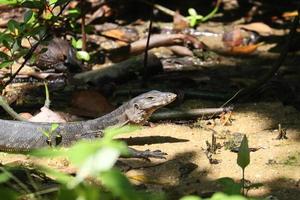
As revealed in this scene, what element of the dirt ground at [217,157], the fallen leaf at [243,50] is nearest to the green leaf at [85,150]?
the dirt ground at [217,157]

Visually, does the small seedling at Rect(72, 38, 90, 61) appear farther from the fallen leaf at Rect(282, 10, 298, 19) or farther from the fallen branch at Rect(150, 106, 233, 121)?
the fallen leaf at Rect(282, 10, 298, 19)

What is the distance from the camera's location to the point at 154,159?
Result: 4227mm

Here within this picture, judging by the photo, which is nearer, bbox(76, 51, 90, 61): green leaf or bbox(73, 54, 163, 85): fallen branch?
bbox(73, 54, 163, 85): fallen branch

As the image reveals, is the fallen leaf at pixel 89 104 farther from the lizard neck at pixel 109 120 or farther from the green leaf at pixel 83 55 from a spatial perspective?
the green leaf at pixel 83 55

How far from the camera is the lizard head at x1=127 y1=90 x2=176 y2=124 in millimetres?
4594

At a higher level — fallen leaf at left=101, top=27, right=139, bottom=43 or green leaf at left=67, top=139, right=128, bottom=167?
green leaf at left=67, top=139, right=128, bottom=167

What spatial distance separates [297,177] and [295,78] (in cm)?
215

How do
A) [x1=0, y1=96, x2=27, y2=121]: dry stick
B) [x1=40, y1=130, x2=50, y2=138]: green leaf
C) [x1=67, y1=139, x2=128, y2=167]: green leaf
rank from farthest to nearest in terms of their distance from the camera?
[x1=0, y1=96, x2=27, y2=121]: dry stick
[x1=40, y1=130, x2=50, y2=138]: green leaf
[x1=67, y1=139, x2=128, y2=167]: green leaf

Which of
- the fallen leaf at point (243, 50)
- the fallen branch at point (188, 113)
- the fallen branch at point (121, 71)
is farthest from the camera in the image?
the fallen leaf at point (243, 50)

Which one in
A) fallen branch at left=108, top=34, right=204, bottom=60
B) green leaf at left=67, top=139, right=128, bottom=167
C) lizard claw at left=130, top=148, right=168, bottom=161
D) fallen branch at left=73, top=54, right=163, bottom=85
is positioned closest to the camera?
green leaf at left=67, top=139, right=128, bottom=167

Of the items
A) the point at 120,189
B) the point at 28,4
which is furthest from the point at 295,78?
the point at 120,189

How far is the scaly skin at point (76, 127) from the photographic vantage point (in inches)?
181

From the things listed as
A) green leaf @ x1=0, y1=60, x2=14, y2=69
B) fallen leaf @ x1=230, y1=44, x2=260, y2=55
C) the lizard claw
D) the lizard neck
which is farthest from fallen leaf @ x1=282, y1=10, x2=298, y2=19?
green leaf @ x1=0, y1=60, x2=14, y2=69

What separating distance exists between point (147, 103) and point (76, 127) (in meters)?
0.57
